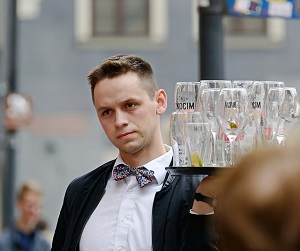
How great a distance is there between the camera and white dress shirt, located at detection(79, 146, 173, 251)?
326cm

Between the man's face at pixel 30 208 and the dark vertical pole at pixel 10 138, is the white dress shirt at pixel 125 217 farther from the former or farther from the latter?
the dark vertical pole at pixel 10 138

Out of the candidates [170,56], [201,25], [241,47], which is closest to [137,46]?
[170,56]

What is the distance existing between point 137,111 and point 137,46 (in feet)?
52.2

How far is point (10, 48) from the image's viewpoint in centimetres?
1372

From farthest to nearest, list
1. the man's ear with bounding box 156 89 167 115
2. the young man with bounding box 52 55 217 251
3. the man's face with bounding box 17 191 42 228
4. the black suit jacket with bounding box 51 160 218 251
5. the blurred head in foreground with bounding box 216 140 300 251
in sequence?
1. the man's face with bounding box 17 191 42 228
2. the man's ear with bounding box 156 89 167 115
3. the young man with bounding box 52 55 217 251
4. the black suit jacket with bounding box 51 160 218 251
5. the blurred head in foreground with bounding box 216 140 300 251

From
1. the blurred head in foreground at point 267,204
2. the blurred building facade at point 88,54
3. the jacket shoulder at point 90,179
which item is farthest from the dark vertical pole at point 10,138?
the blurred head in foreground at point 267,204

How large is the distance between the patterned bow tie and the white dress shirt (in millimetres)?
16

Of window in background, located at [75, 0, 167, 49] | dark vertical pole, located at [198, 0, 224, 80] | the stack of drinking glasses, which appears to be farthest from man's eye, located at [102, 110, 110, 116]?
window in background, located at [75, 0, 167, 49]

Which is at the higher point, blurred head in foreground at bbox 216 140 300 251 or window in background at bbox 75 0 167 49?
window in background at bbox 75 0 167 49

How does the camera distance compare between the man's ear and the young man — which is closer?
the young man

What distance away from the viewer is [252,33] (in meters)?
19.4

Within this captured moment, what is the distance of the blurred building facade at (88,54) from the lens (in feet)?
61.9

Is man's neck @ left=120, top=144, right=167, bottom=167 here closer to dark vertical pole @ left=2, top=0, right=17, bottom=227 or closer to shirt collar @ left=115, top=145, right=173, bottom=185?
shirt collar @ left=115, top=145, right=173, bottom=185

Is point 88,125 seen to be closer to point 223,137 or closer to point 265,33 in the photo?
point 265,33
